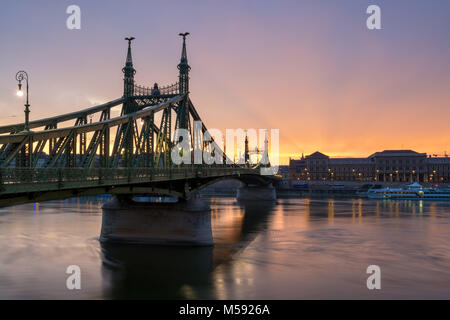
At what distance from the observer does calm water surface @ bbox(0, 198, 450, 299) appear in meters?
26.8

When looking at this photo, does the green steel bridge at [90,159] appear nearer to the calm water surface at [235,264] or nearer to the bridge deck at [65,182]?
the bridge deck at [65,182]

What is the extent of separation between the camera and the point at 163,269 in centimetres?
3127

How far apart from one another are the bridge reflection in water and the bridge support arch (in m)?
0.91

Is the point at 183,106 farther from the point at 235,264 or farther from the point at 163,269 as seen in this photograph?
the point at 163,269

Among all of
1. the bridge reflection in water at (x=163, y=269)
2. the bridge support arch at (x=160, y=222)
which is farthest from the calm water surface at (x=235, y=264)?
the bridge support arch at (x=160, y=222)

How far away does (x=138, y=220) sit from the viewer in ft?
129

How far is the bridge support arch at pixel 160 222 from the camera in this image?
38.7 metres

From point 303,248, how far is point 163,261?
16621 mm

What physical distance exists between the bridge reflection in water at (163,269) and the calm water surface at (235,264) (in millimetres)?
74

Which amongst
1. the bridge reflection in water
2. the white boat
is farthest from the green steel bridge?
the white boat

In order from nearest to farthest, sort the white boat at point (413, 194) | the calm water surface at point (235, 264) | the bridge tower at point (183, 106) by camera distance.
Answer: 1. the calm water surface at point (235, 264)
2. the bridge tower at point (183, 106)
3. the white boat at point (413, 194)

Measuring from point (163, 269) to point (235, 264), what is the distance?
21.4ft

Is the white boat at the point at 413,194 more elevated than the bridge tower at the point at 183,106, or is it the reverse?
the bridge tower at the point at 183,106

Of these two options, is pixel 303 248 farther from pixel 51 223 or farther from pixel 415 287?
pixel 51 223
